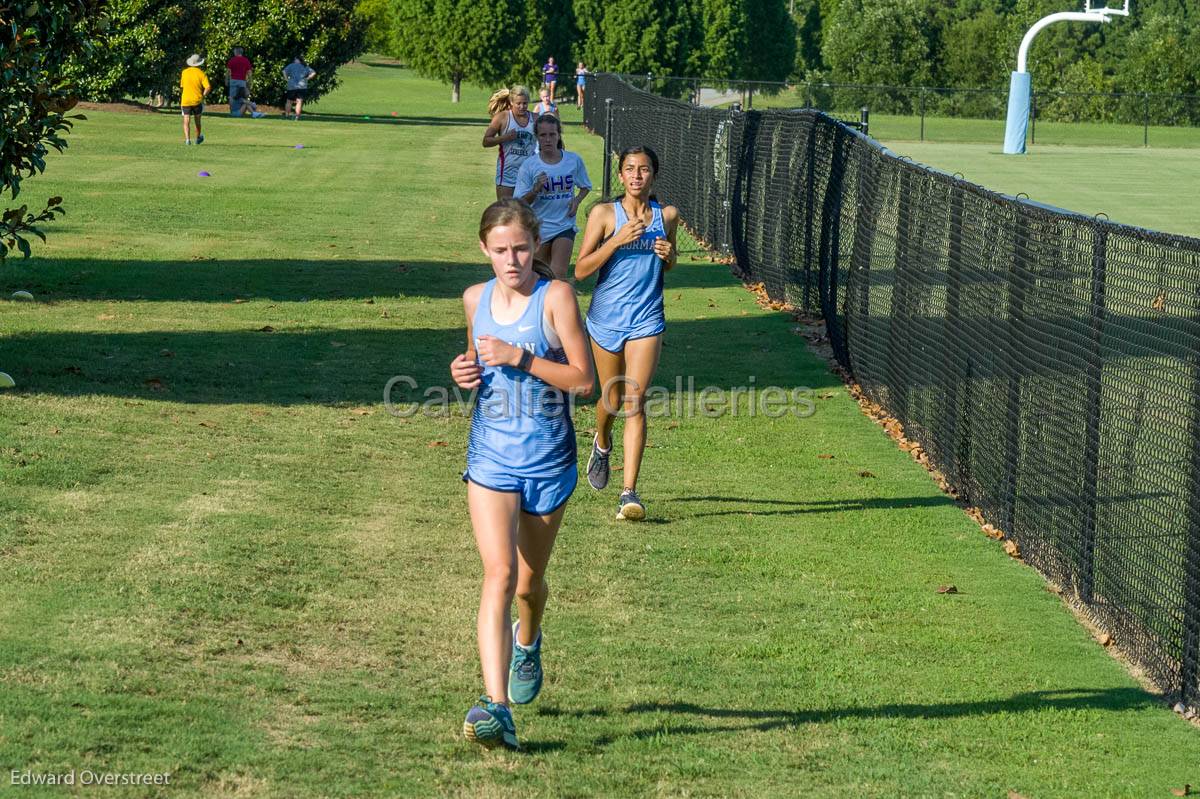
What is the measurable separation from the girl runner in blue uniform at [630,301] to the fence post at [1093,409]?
7.76 ft

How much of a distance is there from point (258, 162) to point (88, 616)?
28.2 m

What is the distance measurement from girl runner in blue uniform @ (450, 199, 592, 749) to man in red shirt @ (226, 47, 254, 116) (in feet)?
149

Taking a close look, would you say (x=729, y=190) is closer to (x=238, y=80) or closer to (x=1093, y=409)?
(x=1093, y=409)

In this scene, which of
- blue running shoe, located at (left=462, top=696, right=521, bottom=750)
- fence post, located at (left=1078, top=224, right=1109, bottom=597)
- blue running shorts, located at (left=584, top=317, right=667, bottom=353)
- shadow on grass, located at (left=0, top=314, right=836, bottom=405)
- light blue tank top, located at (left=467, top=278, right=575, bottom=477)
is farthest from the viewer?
shadow on grass, located at (left=0, top=314, right=836, bottom=405)

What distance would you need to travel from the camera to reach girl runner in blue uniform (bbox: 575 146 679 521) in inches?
355

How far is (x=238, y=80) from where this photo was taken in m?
49.2

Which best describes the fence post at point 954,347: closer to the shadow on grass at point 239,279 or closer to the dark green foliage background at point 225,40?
the shadow on grass at point 239,279

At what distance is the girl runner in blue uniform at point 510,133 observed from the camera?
1688 cm

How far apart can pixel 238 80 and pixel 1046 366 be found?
145ft

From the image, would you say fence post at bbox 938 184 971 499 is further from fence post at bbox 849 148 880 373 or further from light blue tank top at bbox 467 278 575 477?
light blue tank top at bbox 467 278 575 477

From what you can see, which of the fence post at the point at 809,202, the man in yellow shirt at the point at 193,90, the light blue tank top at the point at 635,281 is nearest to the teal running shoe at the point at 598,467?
the light blue tank top at the point at 635,281

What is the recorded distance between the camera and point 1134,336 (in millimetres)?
7324

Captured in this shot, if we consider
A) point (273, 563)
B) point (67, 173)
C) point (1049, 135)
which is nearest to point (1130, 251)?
point (273, 563)

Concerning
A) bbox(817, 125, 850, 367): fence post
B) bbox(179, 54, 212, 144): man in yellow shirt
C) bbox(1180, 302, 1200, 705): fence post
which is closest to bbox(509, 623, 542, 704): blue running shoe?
bbox(1180, 302, 1200, 705): fence post
